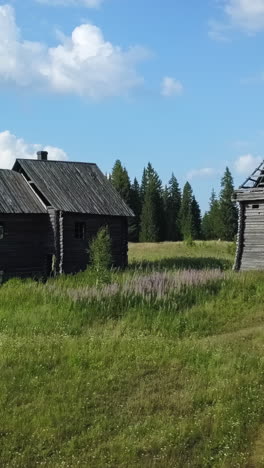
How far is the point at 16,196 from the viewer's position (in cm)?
2983

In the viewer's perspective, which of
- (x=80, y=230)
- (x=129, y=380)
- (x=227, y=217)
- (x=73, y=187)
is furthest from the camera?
(x=227, y=217)

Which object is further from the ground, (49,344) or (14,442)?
(49,344)

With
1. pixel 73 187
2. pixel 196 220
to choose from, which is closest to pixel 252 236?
pixel 73 187

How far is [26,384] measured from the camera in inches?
404

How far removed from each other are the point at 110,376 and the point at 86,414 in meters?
1.38

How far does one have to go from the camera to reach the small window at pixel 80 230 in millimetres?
30656

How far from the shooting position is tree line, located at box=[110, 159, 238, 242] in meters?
79.3

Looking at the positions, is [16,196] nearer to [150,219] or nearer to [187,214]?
[150,219]

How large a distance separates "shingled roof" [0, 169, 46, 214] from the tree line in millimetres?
43120

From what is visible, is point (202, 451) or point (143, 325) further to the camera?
point (143, 325)

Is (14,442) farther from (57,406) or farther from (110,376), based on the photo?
(110,376)

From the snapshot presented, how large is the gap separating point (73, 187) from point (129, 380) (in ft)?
72.4

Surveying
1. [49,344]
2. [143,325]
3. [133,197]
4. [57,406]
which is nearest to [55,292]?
[143,325]

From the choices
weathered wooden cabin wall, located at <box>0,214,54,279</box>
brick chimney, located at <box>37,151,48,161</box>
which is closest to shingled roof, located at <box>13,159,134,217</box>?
weathered wooden cabin wall, located at <box>0,214,54,279</box>
